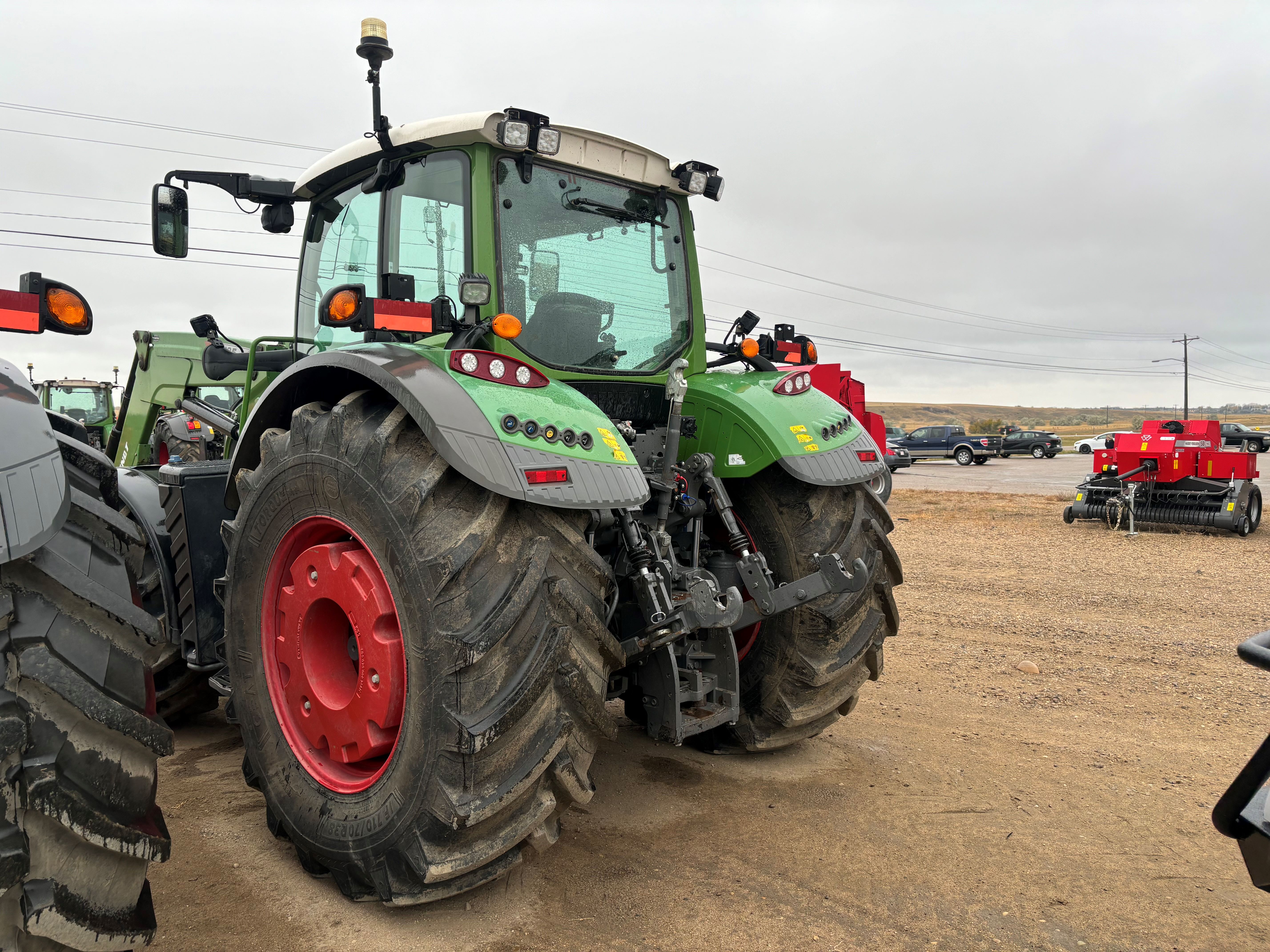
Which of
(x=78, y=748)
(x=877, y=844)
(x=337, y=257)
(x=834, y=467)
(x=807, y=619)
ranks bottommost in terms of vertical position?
(x=877, y=844)

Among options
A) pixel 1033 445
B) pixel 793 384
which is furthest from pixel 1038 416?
pixel 793 384

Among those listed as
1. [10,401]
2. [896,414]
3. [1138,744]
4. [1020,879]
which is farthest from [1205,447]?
[896,414]

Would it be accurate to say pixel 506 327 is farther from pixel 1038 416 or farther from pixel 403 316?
pixel 1038 416

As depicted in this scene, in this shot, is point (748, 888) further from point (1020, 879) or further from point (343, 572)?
point (343, 572)

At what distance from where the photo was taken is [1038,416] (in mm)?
122188

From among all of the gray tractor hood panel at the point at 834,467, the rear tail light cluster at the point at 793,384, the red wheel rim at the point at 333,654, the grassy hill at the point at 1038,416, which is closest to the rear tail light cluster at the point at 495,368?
the red wheel rim at the point at 333,654

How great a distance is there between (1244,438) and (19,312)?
16.2 meters

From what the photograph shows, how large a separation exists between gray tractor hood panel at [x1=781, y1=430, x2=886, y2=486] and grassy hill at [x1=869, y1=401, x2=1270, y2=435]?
8127 cm

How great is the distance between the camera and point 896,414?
119 metres

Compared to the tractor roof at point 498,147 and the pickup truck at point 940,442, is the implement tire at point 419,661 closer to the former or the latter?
the tractor roof at point 498,147

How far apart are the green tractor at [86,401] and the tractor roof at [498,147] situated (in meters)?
15.0

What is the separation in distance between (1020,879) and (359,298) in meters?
2.90

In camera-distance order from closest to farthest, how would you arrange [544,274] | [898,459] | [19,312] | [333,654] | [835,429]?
1. [19,312]
2. [333,654]
3. [544,274]
4. [835,429]
5. [898,459]

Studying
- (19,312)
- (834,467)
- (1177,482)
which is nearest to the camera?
(19,312)
